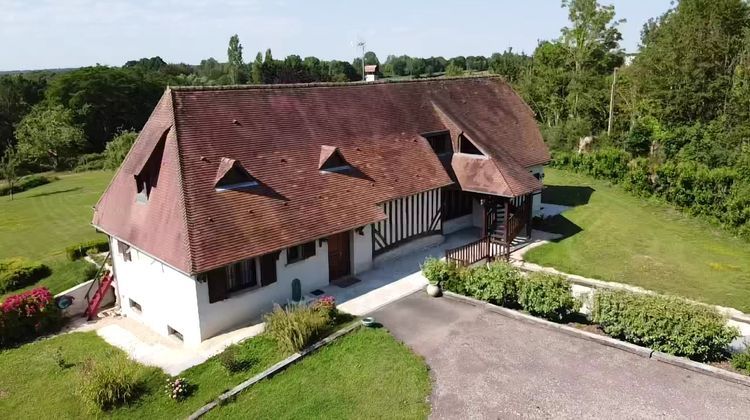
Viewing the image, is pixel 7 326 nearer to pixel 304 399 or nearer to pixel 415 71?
pixel 304 399

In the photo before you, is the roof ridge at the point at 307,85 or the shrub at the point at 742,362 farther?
the roof ridge at the point at 307,85

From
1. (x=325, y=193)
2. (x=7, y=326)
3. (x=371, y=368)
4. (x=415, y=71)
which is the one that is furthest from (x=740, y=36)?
(x=415, y=71)

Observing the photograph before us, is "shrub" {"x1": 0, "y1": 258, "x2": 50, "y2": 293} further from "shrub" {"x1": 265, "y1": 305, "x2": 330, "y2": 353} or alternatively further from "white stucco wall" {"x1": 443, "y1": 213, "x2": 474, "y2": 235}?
"white stucco wall" {"x1": 443, "y1": 213, "x2": 474, "y2": 235}

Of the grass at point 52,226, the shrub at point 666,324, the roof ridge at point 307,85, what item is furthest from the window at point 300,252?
the grass at point 52,226

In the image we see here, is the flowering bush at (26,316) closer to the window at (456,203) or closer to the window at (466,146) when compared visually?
the window at (456,203)

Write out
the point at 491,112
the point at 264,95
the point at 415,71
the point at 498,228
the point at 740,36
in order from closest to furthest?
the point at 264,95 → the point at 498,228 → the point at 491,112 → the point at 740,36 → the point at 415,71
